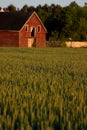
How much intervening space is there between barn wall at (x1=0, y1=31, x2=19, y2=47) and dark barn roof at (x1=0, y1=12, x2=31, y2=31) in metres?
0.81

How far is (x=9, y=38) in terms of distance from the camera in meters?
64.2

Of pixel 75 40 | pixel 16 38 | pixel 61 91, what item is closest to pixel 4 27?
pixel 16 38

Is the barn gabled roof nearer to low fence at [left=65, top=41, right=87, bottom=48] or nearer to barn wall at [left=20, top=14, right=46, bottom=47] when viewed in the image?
barn wall at [left=20, top=14, right=46, bottom=47]

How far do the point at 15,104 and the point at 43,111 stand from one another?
589mm

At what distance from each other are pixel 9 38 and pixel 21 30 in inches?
83.4

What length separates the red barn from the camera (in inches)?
2518

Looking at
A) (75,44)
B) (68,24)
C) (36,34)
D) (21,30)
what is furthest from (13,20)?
(68,24)

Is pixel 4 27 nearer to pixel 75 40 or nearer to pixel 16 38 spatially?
pixel 16 38

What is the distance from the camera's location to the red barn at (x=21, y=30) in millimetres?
63969

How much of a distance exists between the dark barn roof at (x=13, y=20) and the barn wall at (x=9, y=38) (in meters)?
0.81

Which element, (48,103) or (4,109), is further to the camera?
(48,103)

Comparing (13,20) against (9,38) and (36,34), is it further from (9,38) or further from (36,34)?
(36,34)

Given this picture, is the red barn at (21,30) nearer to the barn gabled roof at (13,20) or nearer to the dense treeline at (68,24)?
the barn gabled roof at (13,20)

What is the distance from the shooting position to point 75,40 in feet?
280
